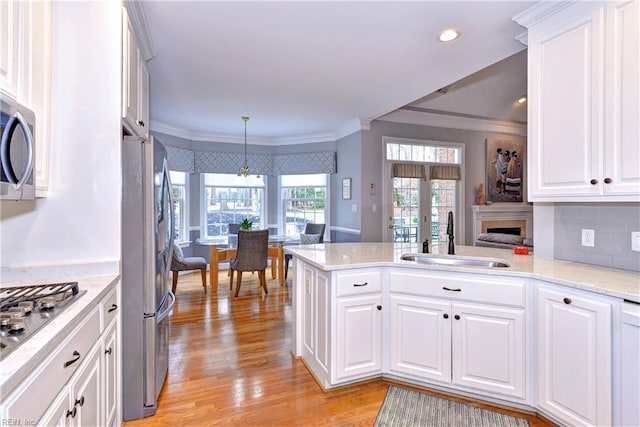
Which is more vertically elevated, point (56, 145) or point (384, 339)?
point (56, 145)

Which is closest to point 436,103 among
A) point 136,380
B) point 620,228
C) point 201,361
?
point 620,228

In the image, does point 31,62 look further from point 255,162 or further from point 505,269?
point 255,162

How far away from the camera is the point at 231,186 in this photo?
655 cm

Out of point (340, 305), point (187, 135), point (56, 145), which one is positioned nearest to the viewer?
point (56, 145)

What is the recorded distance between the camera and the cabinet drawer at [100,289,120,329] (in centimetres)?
155

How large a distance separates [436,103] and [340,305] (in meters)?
4.30

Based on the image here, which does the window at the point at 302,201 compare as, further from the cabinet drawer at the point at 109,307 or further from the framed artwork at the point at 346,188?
the cabinet drawer at the point at 109,307

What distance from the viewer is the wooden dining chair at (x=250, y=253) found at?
14.7ft

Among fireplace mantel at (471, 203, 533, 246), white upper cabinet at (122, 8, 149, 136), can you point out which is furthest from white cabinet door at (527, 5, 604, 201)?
fireplace mantel at (471, 203, 533, 246)

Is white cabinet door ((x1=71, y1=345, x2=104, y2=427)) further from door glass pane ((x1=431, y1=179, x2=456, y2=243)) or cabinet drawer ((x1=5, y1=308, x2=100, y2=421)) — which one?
door glass pane ((x1=431, y1=179, x2=456, y2=243))

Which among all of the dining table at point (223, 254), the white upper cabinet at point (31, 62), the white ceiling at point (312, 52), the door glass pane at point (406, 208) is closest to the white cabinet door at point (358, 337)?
the white upper cabinet at point (31, 62)

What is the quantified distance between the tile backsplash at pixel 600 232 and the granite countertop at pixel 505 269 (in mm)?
76

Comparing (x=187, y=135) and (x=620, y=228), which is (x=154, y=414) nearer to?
(x=620, y=228)

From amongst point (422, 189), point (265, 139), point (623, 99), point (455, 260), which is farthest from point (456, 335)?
point (265, 139)
